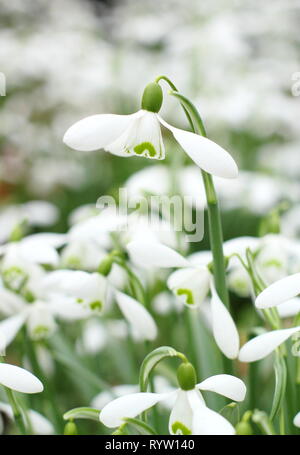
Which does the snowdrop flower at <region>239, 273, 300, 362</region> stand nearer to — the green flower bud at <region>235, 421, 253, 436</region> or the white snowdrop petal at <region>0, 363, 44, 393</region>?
the green flower bud at <region>235, 421, 253, 436</region>

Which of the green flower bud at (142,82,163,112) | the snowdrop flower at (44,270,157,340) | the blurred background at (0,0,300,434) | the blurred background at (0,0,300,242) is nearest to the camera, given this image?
the green flower bud at (142,82,163,112)

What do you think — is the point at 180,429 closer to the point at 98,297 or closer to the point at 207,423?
the point at 207,423

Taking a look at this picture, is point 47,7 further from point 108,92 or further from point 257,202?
point 257,202

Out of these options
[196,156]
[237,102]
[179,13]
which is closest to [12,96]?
[179,13]
